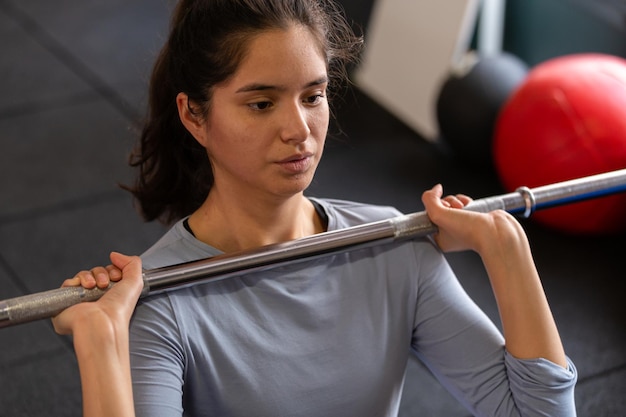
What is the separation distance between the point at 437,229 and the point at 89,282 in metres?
0.60

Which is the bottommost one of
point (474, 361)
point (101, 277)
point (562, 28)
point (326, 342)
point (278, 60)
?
point (474, 361)

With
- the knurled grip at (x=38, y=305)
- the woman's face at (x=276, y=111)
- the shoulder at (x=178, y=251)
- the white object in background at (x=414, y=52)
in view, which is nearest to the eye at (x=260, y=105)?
the woman's face at (x=276, y=111)

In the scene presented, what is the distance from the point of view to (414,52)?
3.99 m

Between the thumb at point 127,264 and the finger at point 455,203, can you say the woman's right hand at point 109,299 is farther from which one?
the finger at point 455,203

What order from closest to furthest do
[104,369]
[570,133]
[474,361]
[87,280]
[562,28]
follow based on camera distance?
[104,369], [87,280], [474,361], [570,133], [562,28]

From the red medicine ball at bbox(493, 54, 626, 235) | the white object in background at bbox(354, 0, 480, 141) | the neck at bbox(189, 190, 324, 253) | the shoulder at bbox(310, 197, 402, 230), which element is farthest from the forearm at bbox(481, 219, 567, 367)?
the white object in background at bbox(354, 0, 480, 141)

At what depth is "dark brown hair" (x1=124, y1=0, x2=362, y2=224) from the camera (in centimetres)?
150

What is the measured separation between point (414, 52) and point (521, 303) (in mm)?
2544

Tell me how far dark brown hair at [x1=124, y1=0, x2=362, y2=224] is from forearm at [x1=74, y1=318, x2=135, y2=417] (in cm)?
41

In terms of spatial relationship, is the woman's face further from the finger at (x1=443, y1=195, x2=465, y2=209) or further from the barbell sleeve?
the finger at (x1=443, y1=195, x2=465, y2=209)

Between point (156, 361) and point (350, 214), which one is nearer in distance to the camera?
point (156, 361)

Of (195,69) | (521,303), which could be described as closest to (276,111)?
(195,69)

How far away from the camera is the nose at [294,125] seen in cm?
146

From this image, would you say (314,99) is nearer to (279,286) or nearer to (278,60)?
(278,60)
